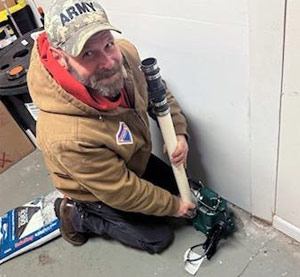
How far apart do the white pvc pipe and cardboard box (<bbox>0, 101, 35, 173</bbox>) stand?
0.90m

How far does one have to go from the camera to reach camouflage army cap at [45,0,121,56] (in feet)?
2.86

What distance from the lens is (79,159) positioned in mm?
996

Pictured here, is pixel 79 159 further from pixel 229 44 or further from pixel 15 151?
pixel 15 151

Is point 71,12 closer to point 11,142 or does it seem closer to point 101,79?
point 101,79

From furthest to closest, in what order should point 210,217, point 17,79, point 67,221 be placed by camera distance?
point 17,79 < point 67,221 < point 210,217

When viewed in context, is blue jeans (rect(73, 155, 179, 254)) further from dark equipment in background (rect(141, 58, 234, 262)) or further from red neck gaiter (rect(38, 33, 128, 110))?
red neck gaiter (rect(38, 33, 128, 110))

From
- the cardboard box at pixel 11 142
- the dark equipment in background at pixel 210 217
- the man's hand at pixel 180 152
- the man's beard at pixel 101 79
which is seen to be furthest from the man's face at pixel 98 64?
the cardboard box at pixel 11 142

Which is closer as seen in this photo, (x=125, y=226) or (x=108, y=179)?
(x=108, y=179)

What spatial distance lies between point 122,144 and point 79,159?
0.13m

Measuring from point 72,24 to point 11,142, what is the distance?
3.62 ft

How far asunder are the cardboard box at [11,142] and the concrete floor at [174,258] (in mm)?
545

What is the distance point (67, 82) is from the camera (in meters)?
0.92

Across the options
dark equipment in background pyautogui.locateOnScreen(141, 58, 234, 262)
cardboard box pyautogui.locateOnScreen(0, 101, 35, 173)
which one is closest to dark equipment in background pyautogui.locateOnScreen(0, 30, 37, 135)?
cardboard box pyautogui.locateOnScreen(0, 101, 35, 173)

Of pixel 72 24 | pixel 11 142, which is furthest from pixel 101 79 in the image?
pixel 11 142
